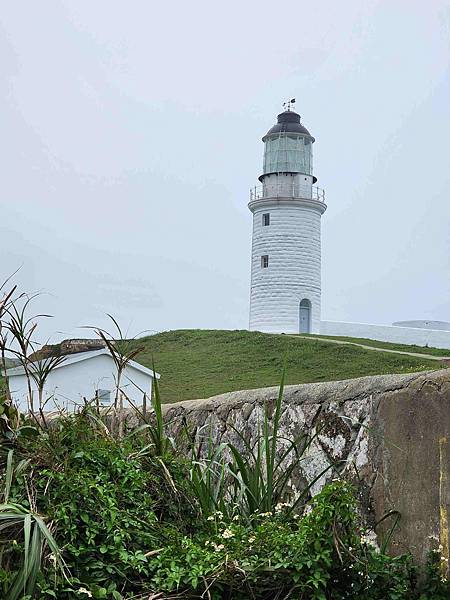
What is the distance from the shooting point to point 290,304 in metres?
39.3

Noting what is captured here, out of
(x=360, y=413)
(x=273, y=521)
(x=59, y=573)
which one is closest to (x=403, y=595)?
(x=273, y=521)

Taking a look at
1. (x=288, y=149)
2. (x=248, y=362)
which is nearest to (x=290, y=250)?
(x=288, y=149)

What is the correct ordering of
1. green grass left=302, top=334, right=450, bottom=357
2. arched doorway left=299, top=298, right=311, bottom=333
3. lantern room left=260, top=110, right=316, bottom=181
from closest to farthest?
green grass left=302, top=334, right=450, bottom=357 → arched doorway left=299, top=298, right=311, bottom=333 → lantern room left=260, top=110, right=316, bottom=181

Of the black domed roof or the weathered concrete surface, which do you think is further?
the black domed roof

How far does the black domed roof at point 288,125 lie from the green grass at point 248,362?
37.2 ft

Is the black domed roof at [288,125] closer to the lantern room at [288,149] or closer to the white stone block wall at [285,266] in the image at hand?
the lantern room at [288,149]

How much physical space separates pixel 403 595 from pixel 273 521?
589 mm

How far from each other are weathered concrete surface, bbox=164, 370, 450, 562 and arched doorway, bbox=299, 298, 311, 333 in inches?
1382

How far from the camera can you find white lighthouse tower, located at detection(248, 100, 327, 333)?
3956 cm

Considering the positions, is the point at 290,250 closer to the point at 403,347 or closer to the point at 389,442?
the point at 403,347

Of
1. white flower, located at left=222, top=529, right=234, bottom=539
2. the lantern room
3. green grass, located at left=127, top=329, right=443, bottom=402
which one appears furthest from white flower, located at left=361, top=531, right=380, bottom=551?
the lantern room

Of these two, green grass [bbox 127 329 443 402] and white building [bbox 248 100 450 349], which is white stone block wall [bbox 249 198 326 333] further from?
green grass [bbox 127 329 443 402]

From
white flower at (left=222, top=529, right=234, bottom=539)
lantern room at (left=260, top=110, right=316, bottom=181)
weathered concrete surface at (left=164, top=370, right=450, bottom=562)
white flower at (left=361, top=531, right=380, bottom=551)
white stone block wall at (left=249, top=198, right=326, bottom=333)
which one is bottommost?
white flower at (left=361, top=531, right=380, bottom=551)

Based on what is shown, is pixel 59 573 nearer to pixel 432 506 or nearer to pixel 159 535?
pixel 159 535
